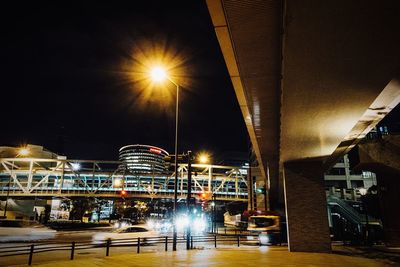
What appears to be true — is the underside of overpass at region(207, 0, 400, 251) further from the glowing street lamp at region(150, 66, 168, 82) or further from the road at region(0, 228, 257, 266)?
the road at region(0, 228, 257, 266)

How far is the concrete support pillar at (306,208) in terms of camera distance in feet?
52.6

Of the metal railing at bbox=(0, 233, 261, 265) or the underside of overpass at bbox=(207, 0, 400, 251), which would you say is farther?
the metal railing at bbox=(0, 233, 261, 265)

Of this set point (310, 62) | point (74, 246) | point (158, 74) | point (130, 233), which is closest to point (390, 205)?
point (130, 233)

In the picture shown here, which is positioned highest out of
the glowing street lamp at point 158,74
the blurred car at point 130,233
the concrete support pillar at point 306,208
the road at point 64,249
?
the glowing street lamp at point 158,74

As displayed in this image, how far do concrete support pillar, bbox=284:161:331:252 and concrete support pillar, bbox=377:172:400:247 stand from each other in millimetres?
8340

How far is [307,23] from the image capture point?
4961 mm

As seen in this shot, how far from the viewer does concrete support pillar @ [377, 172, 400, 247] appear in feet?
69.9

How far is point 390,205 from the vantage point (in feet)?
72.4

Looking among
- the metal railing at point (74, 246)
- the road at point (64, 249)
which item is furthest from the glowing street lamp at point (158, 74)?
the road at point (64, 249)

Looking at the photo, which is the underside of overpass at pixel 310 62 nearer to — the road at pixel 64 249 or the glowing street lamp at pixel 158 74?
the glowing street lamp at pixel 158 74

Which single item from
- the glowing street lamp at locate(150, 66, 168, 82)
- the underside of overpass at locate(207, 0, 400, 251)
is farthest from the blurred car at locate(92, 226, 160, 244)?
the underside of overpass at locate(207, 0, 400, 251)

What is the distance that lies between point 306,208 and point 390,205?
1006 cm

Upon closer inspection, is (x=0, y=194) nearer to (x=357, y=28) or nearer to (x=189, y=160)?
(x=189, y=160)

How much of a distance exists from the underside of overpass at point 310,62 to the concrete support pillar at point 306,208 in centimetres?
488
